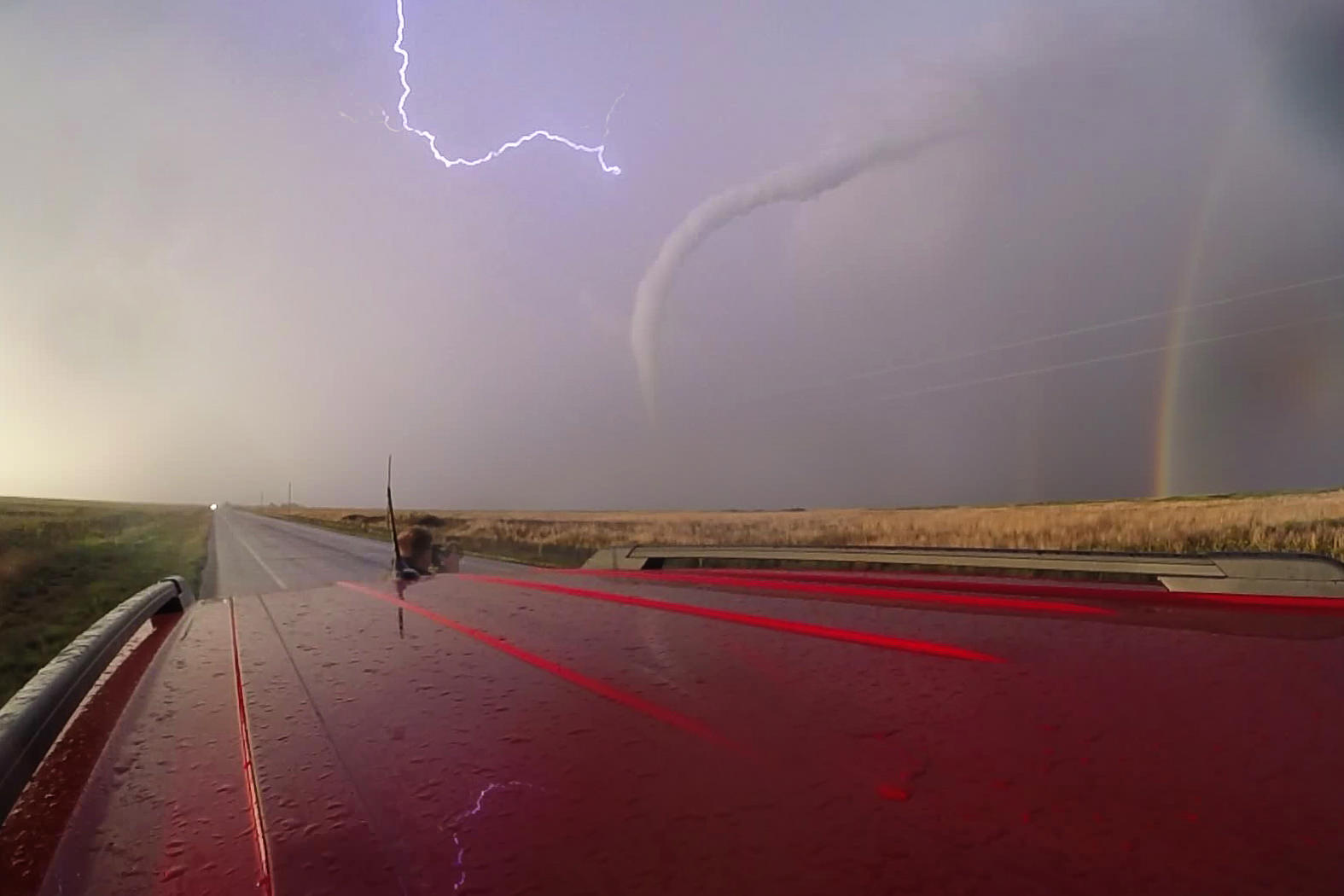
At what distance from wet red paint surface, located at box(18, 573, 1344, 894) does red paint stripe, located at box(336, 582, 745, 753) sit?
0.6 inches

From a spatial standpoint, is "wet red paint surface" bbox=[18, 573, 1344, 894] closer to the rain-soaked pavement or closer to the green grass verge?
the rain-soaked pavement

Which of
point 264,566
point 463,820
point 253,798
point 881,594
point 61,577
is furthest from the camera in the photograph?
point 264,566

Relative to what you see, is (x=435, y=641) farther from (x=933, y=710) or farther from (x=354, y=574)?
(x=354, y=574)

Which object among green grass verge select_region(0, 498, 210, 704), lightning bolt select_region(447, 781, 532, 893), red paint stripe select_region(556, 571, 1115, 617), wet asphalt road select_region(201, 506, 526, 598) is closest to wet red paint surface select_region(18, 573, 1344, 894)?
lightning bolt select_region(447, 781, 532, 893)

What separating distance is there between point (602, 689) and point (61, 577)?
26.2 meters

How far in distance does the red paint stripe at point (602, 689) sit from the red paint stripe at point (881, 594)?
162 cm

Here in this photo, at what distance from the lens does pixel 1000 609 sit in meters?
3.49

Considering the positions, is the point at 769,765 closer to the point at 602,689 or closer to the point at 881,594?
the point at 602,689

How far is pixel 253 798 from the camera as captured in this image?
1843 mm

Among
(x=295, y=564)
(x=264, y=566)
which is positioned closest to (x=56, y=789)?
(x=295, y=564)

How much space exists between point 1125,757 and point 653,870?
1.16 m

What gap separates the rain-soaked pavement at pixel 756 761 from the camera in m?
1.43

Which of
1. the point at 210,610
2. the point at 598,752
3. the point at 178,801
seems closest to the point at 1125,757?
the point at 598,752

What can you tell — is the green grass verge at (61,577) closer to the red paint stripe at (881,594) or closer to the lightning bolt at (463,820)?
the red paint stripe at (881,594)
